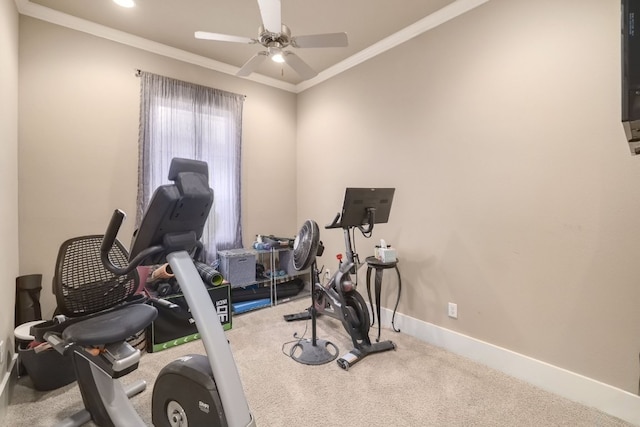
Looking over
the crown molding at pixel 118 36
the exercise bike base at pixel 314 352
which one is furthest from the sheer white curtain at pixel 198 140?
the exercise bike base at pixel 314 352

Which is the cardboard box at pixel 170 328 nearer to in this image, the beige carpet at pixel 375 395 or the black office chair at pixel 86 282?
the beige carpet at pixel 375 395

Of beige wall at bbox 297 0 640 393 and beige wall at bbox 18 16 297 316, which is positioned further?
beige wall at bbox 18 16 297 316

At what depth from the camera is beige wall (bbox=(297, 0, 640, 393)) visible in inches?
73.0

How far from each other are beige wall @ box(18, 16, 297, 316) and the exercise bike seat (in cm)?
146

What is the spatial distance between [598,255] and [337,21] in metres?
2.75

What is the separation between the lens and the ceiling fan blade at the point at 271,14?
1833 millimetres

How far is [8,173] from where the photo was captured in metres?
2.14

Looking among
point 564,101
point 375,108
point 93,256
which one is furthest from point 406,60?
point 93,256

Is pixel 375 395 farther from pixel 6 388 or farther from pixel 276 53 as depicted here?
pixel 276 53

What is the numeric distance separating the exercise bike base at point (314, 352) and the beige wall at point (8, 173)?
73.3 inches

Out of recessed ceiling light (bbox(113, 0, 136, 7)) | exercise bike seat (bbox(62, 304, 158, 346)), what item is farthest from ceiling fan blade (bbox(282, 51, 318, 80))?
exercise bike seat (bbox(62, 304, 158, 346))

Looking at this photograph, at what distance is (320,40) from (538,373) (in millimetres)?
2882

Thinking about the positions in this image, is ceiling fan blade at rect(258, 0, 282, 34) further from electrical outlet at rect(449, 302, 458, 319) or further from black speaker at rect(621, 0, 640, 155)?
electrical outlet at rect(449, 302, 458, 319)

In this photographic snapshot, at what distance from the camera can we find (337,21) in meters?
2.77
